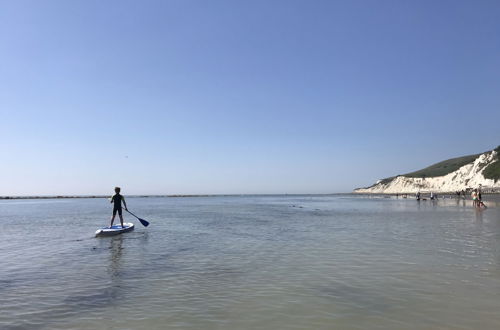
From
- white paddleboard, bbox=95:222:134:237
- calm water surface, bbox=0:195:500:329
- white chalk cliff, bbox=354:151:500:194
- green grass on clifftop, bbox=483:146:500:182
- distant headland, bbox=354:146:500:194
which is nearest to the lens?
calm water surface, bbox=0:195:500:329

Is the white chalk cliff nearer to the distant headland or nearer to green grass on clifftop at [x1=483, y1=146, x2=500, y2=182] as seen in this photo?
the distant headland

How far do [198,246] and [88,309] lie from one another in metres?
9.02

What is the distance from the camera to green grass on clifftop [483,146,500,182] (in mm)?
97262

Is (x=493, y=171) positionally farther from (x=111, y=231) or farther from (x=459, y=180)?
(x=111, y=231)

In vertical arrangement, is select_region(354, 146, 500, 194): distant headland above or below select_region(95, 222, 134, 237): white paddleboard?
above

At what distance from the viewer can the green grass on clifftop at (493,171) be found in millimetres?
97262

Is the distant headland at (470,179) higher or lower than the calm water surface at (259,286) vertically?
higher

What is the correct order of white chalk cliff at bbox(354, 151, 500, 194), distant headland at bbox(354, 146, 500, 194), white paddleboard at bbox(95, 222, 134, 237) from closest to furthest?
white paddleboard at bbox(95, 222, 134, 237), distant headland at bbox(354, 146, 500, 194), white chalk cliff at bbox(354, 151, 500, 194)

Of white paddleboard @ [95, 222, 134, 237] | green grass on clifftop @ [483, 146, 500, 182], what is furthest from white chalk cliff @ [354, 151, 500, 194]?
white paddleboard @ [95, 222, 134, 237]

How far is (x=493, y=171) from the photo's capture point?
100250 mm

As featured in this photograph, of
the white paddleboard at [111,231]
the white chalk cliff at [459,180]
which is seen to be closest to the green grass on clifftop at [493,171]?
the white chalk cliff at [459,180]

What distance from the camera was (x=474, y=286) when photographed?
27.9 ft

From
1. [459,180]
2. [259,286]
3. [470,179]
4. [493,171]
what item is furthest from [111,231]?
[459,180]

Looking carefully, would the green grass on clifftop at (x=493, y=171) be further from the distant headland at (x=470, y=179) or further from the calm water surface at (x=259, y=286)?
the calm water surface at (x=259, y=286)
